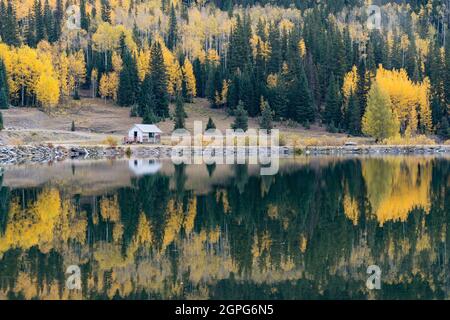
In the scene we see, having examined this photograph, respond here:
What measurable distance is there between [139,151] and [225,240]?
48676 mm

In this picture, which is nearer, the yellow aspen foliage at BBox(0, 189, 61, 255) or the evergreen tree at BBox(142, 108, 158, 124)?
the yellow aspen foliage at BBox(0, 189, 61, 255)

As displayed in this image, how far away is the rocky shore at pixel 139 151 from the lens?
196ft

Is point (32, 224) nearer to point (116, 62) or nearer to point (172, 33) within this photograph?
point (116, 62)

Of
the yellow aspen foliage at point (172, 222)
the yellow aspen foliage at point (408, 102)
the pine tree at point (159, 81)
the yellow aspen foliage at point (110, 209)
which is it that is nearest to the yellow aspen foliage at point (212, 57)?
the pine tree at point (159, 81)

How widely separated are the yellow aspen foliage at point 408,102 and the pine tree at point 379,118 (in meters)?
5.92

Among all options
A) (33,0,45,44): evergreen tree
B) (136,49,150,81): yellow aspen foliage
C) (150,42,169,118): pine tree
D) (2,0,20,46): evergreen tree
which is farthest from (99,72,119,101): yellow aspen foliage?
(33,0,45,44): evergreen tree

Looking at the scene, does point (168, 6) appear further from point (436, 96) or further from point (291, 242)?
point (291, 242)

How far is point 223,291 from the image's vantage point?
45.9 feet

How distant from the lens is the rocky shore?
59844mm

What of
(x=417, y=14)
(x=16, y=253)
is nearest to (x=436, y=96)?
(x=417, y=14)

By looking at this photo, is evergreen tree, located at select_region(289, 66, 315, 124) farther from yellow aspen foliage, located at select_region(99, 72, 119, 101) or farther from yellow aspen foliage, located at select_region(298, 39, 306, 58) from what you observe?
yellow aspen foliage, located at select_region(99, 72, 119, 101)

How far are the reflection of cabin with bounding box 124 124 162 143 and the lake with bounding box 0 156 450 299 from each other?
3942 cm

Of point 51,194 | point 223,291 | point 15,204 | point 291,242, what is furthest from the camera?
point 51,194
